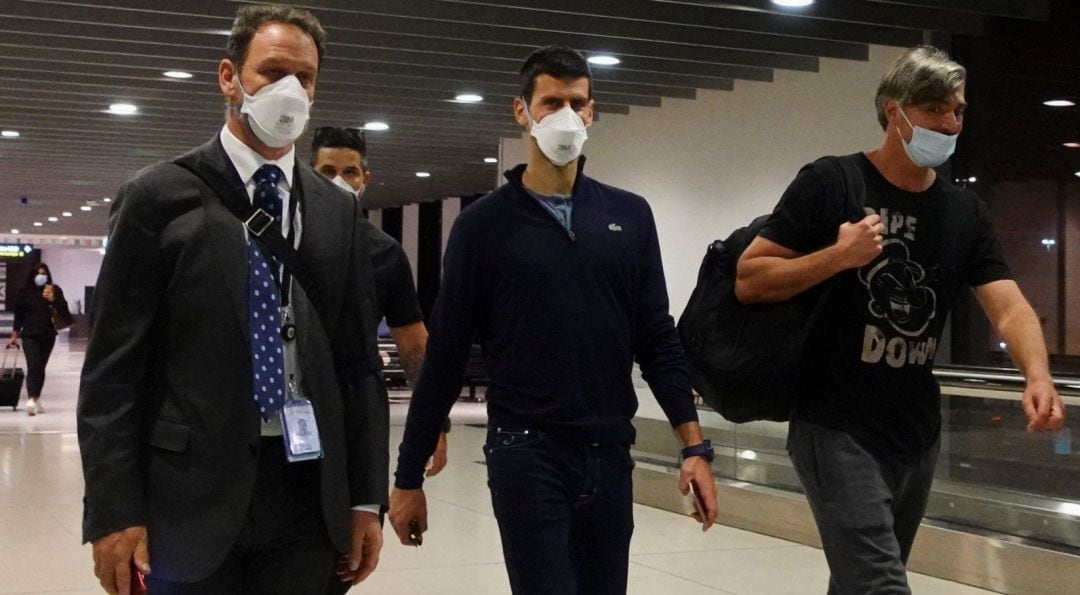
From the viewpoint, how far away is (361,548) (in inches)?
98.6

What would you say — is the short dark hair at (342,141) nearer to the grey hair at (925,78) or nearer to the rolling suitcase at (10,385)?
the grey hair at (925,78)

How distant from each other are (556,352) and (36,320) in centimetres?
1394

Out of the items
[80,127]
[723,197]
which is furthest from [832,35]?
[80,127]

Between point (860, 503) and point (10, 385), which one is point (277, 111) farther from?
point (10, 385)

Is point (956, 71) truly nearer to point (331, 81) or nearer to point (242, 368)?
point (242, 368)

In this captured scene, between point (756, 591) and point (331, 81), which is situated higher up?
point (331, 81)

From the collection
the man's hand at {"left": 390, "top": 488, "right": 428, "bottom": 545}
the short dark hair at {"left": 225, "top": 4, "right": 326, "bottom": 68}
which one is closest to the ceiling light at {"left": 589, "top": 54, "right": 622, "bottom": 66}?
the man's hand at {"left": 390, "top": 488, "right": 428, "bottom": 545}

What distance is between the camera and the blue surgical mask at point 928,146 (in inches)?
125

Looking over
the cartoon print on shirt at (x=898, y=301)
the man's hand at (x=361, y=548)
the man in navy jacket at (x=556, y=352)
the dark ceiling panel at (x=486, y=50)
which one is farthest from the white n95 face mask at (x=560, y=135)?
the dark ceiling panel at (x=486, y=50)

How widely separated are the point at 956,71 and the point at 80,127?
1407 cm

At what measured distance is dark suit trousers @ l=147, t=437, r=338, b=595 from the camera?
2305 millimetres

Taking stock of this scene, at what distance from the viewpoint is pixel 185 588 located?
225 cm

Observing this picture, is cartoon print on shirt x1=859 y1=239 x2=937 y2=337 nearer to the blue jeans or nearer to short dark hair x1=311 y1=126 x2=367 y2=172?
the blue jeans

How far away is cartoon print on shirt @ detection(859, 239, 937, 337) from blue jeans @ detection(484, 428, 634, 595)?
0.73 m
